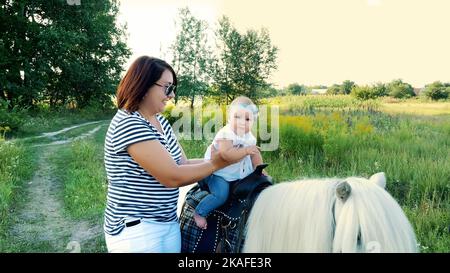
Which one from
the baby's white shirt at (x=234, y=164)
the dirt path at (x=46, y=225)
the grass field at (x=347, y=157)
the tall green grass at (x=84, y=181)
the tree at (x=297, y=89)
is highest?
the tree at (x=297, y=89)

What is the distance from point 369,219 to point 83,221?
158 inches

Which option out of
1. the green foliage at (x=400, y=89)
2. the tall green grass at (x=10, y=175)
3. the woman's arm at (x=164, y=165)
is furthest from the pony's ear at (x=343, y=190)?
the green foliage at (x=400, y=89)

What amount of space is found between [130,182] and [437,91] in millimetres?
5003

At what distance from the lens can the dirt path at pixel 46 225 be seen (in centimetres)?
425

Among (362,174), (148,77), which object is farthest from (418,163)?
(148,77)

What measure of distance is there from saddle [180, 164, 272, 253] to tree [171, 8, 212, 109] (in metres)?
5.07

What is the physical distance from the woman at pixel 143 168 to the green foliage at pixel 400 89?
16.1 ft

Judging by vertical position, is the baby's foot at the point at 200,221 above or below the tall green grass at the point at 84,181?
above

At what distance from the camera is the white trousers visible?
1705mm

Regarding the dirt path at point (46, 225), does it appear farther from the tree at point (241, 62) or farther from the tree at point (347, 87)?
the tree at point (347, 87)

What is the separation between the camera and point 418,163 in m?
4.66
